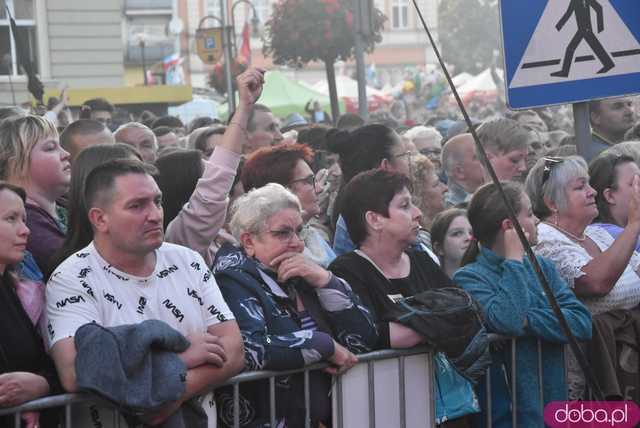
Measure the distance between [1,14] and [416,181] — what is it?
23.6m

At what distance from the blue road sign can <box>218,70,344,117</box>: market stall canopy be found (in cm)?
2392

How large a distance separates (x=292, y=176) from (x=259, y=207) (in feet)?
3.33

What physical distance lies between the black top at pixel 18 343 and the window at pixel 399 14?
7678 cm

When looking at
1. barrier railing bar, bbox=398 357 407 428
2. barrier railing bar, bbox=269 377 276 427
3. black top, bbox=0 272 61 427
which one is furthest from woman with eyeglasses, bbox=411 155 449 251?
black top, bbox=0 272 61 427

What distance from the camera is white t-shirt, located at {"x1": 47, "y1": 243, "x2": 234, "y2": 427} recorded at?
4.10 metres

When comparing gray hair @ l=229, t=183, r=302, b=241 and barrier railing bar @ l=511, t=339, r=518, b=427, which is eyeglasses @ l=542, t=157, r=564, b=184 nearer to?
barrier railing bar @ l=511, t=339, r=518, b=427

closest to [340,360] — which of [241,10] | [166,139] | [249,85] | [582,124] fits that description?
[249,85]

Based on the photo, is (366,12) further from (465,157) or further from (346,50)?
(346,50)

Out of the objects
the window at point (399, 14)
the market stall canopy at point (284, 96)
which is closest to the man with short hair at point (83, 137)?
the market stall canopy at point (284, 96)

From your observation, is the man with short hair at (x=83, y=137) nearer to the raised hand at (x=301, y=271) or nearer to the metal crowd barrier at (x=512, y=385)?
the raised hand at (x=301, y=271)

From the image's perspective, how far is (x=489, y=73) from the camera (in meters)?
39.6

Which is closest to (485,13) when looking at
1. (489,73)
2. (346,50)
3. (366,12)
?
(489,73)

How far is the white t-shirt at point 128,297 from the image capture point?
13.4 ft

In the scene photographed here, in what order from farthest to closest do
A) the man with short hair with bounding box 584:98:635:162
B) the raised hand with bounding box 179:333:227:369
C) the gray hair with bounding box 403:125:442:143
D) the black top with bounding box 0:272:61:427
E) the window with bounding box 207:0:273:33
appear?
the window with bounding box 207:0:273:33 → the gray hair with bounding box 403:125:442:143 → the man with short hair with bounding box 584:98:635:162 → the raised hand with bounding box 179:333:227:369 → the black top with bounding box 0:272:61:427
